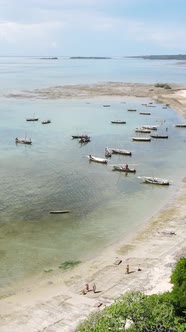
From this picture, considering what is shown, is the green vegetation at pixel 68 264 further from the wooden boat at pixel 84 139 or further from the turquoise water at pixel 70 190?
the wooden boat at pixel 84 139

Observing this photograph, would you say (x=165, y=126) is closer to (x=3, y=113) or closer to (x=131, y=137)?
(x=131, y=137)

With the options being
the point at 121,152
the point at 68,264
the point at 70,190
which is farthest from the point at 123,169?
the point at 68,264

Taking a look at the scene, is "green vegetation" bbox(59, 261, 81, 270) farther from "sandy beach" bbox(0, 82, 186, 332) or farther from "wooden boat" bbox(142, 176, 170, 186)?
"wooden boat" bbox(142, 176, 170, 186)

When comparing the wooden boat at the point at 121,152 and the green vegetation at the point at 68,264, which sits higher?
the wooden boat at the point at 121,152

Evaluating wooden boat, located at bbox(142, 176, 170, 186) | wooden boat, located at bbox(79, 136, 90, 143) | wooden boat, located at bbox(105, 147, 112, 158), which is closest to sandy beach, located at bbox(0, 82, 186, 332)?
wooden boat, located at bbox(142, 176, 170, 186)

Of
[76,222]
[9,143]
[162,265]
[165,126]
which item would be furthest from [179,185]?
[165,126]

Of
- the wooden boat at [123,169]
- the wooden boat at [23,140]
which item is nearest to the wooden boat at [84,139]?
the wooden boat at [23,140]
